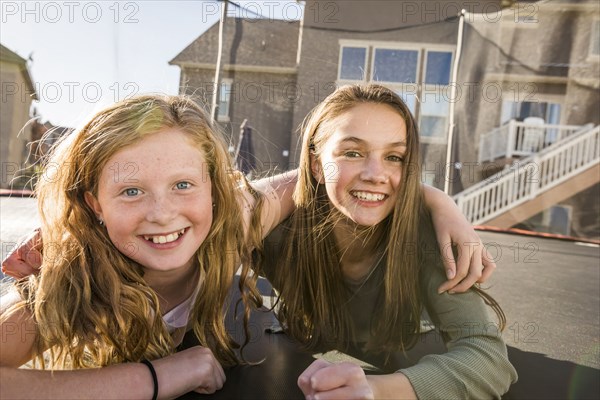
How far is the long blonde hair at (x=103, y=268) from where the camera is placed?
71cm

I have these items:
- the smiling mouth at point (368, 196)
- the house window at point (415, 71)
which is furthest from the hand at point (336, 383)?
the house window at point (415, 71)

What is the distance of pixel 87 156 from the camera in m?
0.75

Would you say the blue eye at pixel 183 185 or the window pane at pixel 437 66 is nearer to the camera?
the blue eye at pixel 183 185

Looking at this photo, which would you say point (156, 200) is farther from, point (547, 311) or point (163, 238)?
point (547, 311)

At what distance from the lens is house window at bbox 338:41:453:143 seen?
13.7 ft

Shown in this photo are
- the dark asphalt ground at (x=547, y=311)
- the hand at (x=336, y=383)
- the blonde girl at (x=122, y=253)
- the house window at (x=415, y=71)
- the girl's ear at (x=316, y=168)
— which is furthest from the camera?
the house window at (x=415, y=71)

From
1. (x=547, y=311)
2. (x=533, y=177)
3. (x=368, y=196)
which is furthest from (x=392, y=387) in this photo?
(x=533, y=177)

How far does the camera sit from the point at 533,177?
15.2ft

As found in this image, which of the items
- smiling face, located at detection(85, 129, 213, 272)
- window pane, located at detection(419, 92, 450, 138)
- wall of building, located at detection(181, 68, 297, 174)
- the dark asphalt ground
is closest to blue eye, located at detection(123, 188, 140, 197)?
smiling face, located at detection(85, 129, 213, 272)

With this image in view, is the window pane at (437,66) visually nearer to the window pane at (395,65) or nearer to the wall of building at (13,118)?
the window pane at (395,65)

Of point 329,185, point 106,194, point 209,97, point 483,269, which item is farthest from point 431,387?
point 209,97

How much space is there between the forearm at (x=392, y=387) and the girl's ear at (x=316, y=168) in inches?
18.9

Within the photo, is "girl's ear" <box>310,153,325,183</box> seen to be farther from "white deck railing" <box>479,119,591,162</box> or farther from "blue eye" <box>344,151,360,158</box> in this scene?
"white deck railing" <box>479,119,591,162</box>

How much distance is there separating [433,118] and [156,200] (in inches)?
154
